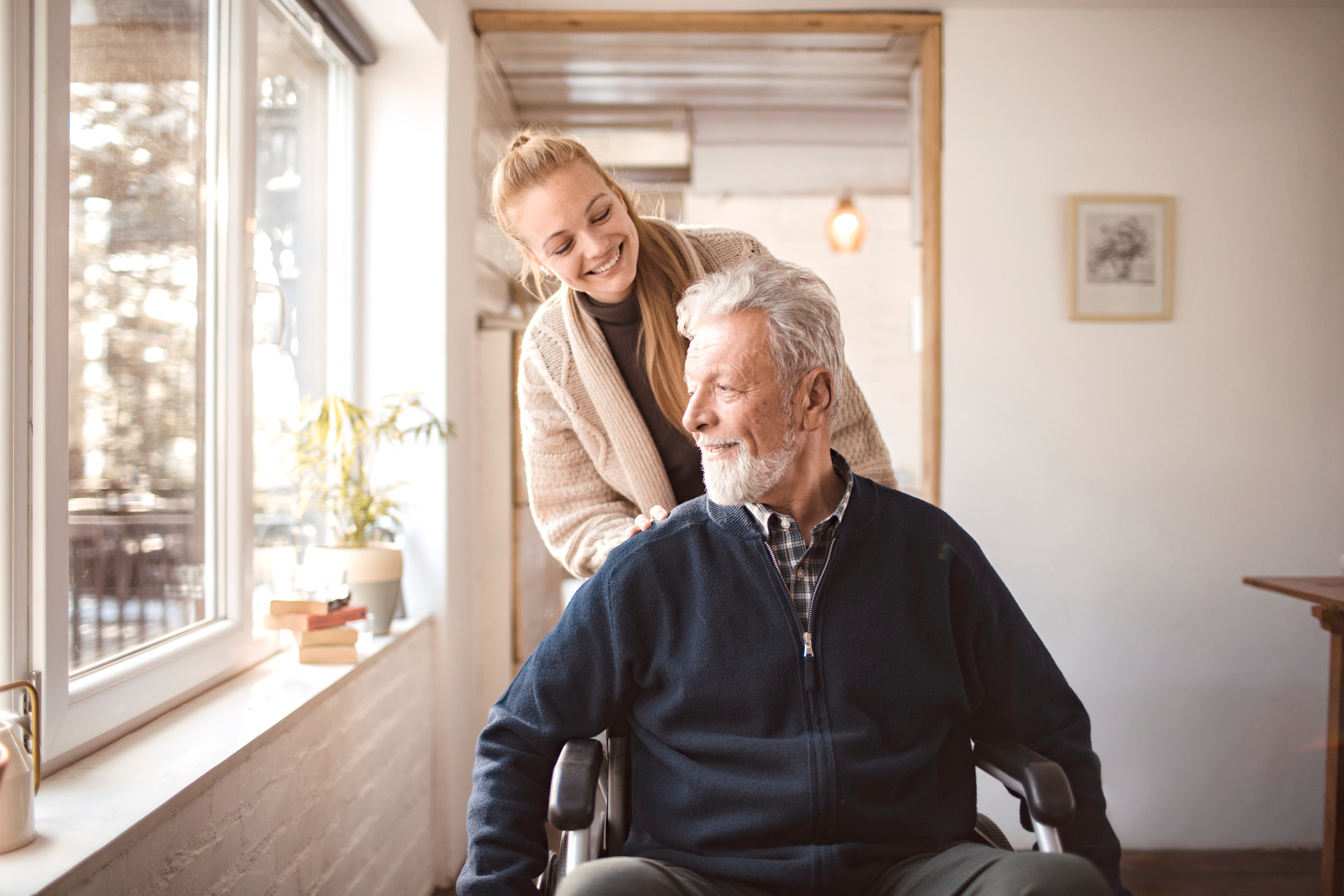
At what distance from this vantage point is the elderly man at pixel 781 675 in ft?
4.18

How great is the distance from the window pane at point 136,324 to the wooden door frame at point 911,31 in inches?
52.0

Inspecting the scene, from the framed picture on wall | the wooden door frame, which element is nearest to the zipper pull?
the wooden door frame

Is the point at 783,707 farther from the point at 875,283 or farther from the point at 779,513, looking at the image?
the point at 875,283

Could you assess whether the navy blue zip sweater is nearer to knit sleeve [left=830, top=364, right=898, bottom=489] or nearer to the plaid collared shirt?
the plaid collared shirt

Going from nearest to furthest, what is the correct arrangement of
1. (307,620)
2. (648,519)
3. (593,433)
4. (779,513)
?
(779,513)
(648,519)
(593,433)
(307,620)

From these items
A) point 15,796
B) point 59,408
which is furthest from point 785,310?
point 15,796

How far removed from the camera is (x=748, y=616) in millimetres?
1364

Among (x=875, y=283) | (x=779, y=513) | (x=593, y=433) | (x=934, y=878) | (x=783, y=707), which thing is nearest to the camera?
(x=934, y=878)

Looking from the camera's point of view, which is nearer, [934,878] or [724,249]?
[934,878]

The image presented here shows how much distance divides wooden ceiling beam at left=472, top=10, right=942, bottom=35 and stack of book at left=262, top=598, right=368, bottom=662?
200cm

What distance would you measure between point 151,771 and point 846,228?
A: 4.18 meters

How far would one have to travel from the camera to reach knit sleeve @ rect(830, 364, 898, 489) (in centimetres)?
171

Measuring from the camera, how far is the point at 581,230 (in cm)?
162

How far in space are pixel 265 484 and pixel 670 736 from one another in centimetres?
137
